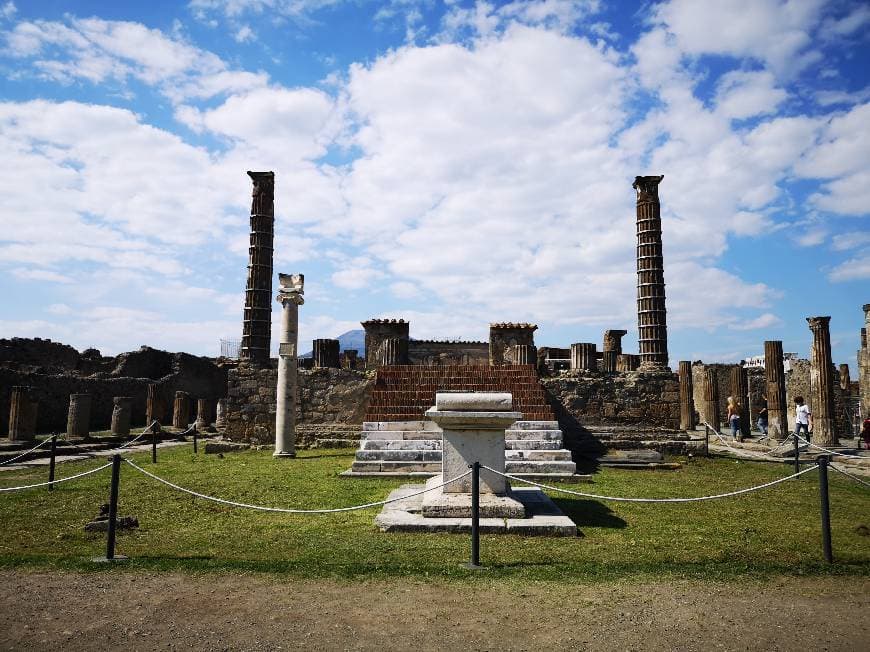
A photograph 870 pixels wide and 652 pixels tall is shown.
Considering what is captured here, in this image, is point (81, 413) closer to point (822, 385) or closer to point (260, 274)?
point (260, 274)

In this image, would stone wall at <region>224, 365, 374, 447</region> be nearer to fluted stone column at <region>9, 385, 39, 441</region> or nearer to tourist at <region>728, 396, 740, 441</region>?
fluted stone column at <region>9, 385, 39, 441</region>

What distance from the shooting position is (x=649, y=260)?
16.6 meters

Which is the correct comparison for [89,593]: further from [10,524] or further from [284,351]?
[284,351]

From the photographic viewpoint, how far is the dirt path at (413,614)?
3.38 m

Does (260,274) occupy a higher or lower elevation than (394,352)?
higher

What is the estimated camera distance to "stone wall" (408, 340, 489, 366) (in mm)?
33219

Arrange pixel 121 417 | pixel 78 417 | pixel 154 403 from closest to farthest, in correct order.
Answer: pixel 78 417 < pixel 121 417 < pixel 154 403

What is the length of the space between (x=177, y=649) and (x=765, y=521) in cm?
608

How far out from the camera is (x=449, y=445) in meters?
6.49

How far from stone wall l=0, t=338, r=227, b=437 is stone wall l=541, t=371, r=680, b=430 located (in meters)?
15.5

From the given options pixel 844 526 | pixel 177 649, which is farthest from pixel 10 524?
pixel 844 526

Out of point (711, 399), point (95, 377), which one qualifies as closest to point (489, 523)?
point (711, 399)

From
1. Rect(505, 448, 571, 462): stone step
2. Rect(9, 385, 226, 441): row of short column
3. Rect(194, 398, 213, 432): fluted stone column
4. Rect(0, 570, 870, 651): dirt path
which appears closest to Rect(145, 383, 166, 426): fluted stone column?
Rect(9, 385, 226, 441): row of short column

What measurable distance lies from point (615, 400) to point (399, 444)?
6.27 metres
